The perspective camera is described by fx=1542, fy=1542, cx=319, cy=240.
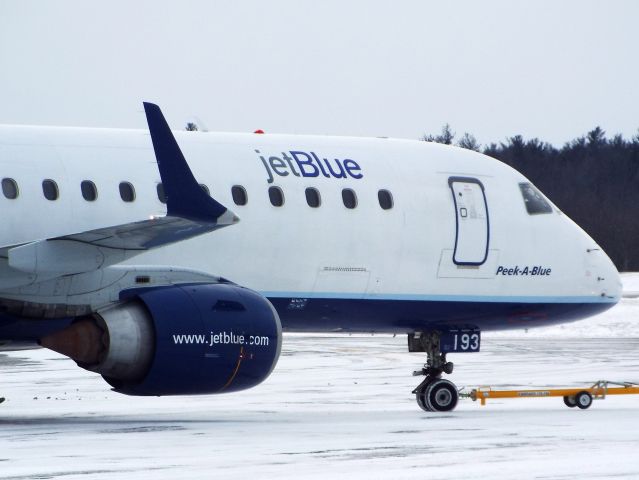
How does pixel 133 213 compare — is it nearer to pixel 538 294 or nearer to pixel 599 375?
pixel 538 294

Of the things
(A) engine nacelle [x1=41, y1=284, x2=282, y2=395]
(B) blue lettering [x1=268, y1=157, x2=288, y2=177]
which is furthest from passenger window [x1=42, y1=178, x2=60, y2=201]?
(B) blue lettering [x1=268, y1=157, x2=288, y2=177]

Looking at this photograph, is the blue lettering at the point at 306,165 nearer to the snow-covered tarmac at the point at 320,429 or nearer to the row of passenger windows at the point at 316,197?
the row of passenger windows at the point at 316,197

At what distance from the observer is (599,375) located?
28.5 meters

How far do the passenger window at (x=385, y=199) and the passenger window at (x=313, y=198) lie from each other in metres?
0.94

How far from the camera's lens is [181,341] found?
1698 cm

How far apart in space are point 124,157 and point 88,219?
1.06 meters

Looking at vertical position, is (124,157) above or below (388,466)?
above

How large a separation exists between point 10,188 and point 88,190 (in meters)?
0.94

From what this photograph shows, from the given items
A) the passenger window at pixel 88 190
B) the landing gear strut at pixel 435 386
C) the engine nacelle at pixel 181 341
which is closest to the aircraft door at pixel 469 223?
the landing gear strut at pixel 435 386

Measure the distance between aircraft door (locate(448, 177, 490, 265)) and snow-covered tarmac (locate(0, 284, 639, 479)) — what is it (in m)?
2.11

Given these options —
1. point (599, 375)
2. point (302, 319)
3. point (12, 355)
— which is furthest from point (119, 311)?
point (12, 355)

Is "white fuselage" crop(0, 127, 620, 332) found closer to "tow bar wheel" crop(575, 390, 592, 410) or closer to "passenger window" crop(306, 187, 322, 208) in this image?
"passenger window" crop(306, 187, 322, 208)

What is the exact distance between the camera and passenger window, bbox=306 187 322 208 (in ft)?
64.6

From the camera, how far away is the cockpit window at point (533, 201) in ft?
71.2
